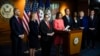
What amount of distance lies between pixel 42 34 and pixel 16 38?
706 mm

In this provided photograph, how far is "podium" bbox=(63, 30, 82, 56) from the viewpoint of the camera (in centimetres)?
605

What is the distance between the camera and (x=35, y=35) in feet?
19.8

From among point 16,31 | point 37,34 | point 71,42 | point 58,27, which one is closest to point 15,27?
point 16,31

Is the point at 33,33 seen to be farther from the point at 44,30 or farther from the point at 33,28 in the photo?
the point at 44,30

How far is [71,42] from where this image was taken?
6090mm

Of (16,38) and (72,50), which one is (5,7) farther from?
(72,50)

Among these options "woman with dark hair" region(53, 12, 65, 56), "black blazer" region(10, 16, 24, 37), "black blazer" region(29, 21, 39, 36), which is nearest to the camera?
"black blazer" region(10, 16, 24, 37)

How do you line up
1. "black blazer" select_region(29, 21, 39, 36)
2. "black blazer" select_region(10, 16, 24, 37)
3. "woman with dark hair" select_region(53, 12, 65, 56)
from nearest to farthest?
"black blazer" select_region(10, 16, 24, 37), "black blazer" select_region(29, 21, 39, 36), "woman with dark hair" select_region(53, 12, 65, 56)

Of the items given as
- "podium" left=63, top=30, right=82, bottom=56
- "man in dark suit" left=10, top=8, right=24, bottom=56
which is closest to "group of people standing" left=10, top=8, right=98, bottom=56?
"man in dark suit" left=10, top=8, right=24, bottom=56

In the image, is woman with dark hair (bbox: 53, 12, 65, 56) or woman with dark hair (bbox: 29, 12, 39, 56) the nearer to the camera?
woman with dark hair (bbox: 29, 12, 39, 56)

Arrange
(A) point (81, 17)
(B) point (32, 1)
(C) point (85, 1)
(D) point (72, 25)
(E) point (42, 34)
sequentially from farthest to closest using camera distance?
(C) point (85, 1)
(B) point (32, 1)
(A) point (81, 17)
(D) point (72, 25)
(E) point (42, 34)

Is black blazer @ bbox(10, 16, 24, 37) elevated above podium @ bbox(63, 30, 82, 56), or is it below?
above

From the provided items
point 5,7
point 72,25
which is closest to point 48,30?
point 72,25

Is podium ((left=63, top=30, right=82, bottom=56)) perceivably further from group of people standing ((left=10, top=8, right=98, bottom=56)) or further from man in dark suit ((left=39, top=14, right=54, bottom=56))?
man in dark suit ((left=39, top=14, right=54, bottom=56))
